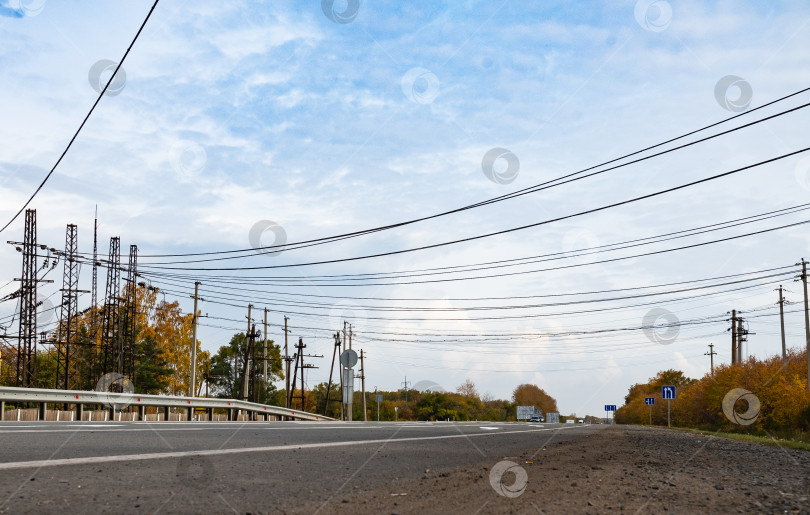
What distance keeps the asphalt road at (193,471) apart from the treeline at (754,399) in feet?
110

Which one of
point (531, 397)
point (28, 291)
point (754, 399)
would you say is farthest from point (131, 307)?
point (531, 397)

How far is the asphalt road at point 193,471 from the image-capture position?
4605mm

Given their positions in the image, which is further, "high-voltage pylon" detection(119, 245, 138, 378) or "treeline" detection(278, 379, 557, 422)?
"treeline" detection(278, 379, 557, 422)

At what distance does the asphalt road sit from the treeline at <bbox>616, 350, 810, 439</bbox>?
33679 millimetres

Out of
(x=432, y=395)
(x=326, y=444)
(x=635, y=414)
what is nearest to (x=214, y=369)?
(x=432, y=395)

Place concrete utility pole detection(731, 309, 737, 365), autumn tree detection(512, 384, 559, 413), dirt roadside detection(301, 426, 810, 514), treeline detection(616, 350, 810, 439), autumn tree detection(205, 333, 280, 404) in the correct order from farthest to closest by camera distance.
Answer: autumn tree detection(512, 384, 559, 413) → autumn tree detection(205, 333, 280, 404) → concrete utility pole detection(731, 309, 737, 365) → treeline detection(616, 350, 810, 439) → dirt roadside detection(301, 426, 810, 514)

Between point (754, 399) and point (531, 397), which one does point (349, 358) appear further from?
point (531, 397)

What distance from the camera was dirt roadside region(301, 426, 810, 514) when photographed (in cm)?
492

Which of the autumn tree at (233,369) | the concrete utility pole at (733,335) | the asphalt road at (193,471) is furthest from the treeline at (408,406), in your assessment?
the asphalt road at (193,471)

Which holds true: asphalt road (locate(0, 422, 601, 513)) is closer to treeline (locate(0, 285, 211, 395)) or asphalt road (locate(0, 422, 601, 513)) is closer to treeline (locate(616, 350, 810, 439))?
treeline (locate(616, 350, 810, 439))

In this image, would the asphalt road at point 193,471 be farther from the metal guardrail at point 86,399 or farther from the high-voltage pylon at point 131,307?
the high-voltage pylon at point 131,307

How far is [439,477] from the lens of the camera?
21.9 feet

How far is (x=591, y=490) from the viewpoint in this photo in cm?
584

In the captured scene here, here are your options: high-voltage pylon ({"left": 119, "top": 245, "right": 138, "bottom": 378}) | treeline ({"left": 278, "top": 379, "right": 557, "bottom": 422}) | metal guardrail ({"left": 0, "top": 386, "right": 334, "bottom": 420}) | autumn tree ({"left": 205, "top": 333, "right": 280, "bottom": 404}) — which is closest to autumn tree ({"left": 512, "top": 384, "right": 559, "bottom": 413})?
treeline ({"left": 278, "top": 379, "right": 557, "bottom": 422})
